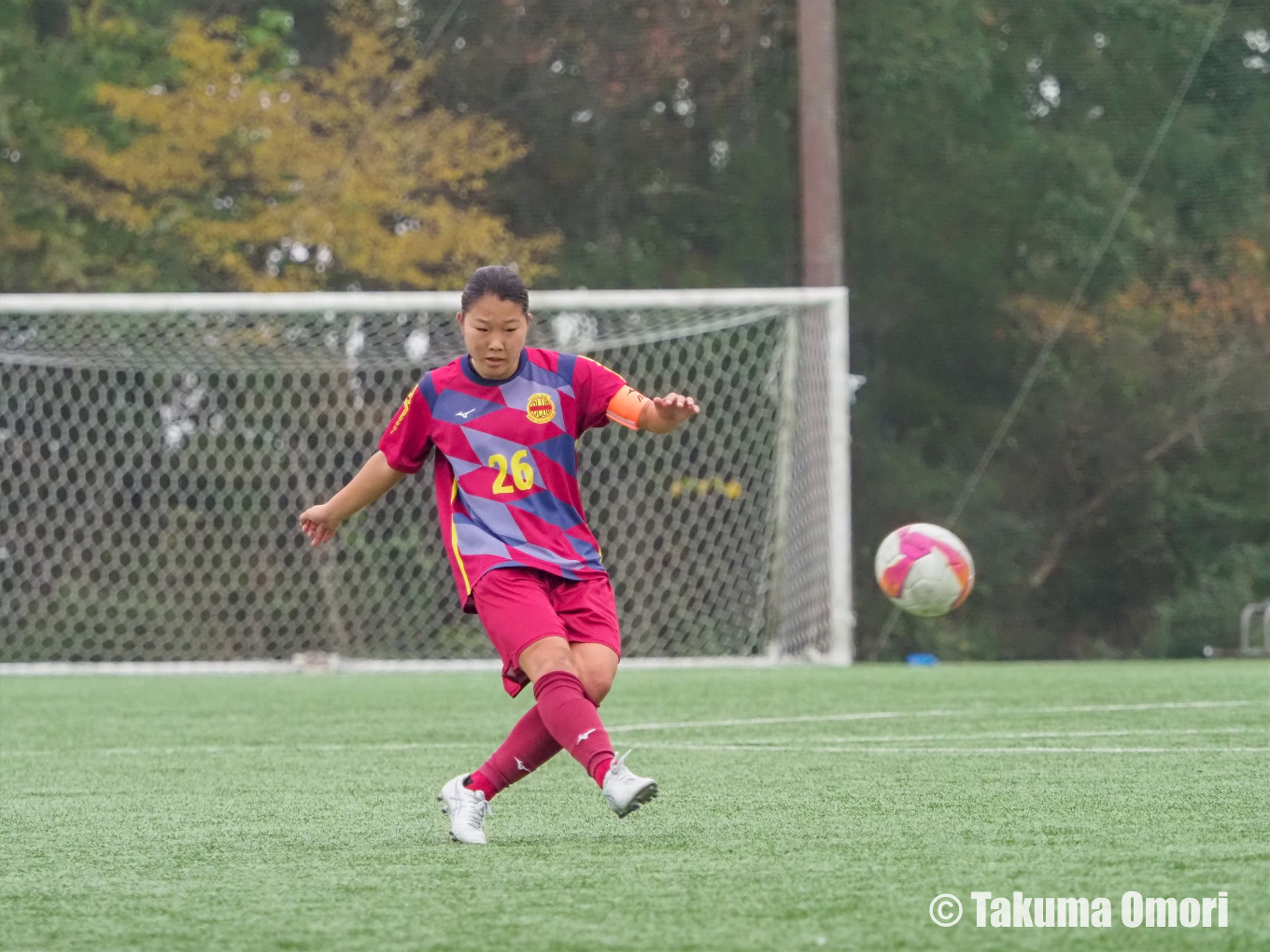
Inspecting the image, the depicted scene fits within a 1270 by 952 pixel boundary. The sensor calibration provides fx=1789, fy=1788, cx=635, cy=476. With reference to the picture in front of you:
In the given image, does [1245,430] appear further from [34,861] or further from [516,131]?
[34,861]

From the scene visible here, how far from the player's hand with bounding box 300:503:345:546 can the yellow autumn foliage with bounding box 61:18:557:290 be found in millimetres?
10163

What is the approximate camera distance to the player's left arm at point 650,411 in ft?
11.9

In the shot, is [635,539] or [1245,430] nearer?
[635,539]

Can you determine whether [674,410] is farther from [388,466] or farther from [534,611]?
[388,466]

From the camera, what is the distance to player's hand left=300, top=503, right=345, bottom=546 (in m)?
3.96

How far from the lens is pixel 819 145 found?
41.6 ft

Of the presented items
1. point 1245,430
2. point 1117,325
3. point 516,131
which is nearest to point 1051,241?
point 1117,325

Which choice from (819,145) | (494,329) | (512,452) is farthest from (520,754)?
(819,145)

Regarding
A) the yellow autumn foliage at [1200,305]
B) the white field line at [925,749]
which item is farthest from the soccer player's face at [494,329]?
the yellow autumn foliage at [1200,305]

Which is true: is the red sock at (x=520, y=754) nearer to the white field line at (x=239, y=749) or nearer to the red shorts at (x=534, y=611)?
the red shorts at (x=534, y=611)

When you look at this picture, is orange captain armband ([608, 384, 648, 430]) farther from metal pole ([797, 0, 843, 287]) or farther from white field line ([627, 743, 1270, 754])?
metal pole ([797, 0, 843, 287])

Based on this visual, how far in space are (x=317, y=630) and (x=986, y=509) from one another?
16.9 feet

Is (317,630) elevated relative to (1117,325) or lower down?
lower down

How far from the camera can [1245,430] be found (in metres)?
13.9
